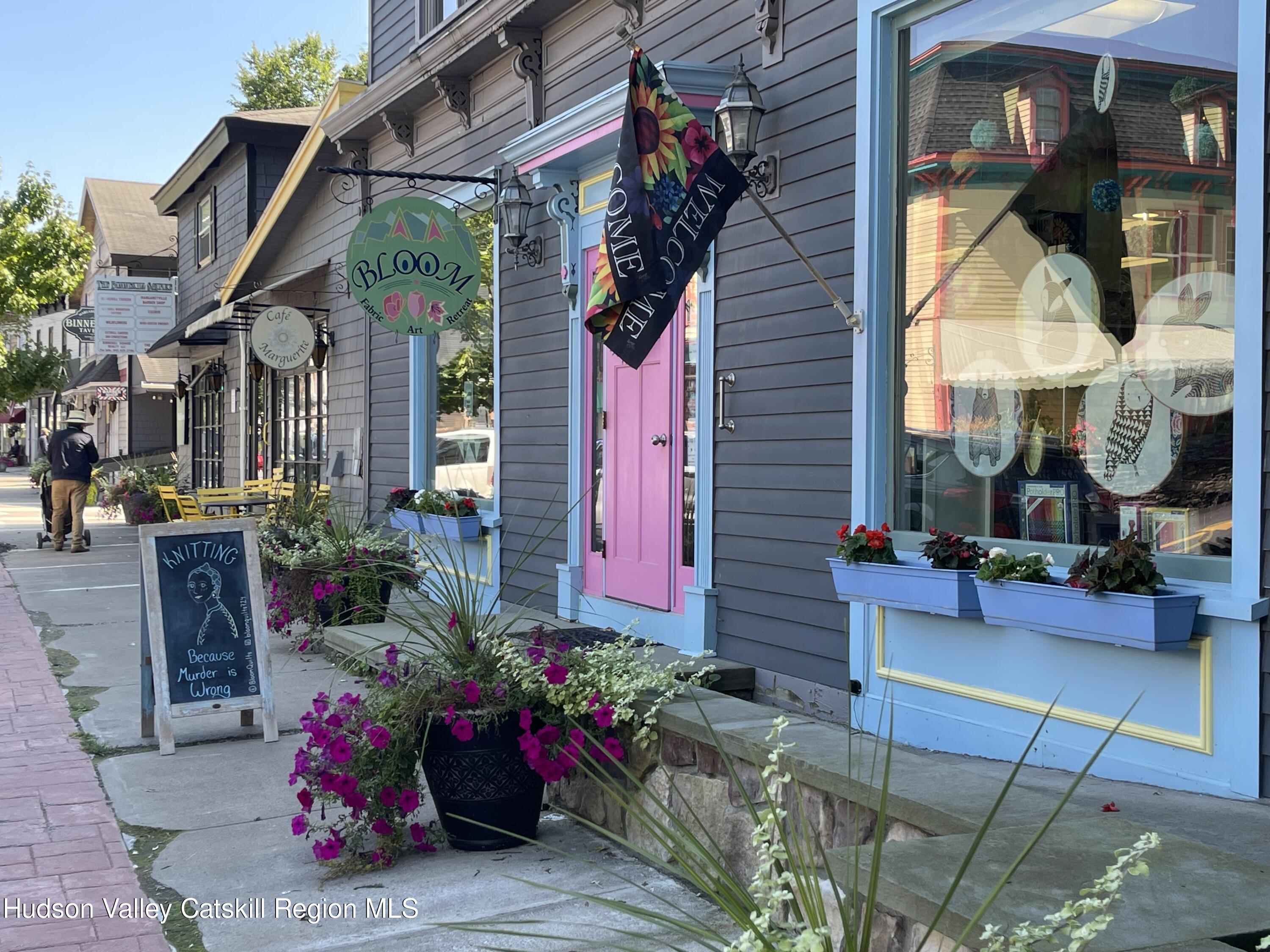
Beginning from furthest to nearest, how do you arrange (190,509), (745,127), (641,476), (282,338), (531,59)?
(190,509), (282,338), (531,59), (641,476), (745,127)

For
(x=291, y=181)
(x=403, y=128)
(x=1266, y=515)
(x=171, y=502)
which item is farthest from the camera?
(x=171, y=502)

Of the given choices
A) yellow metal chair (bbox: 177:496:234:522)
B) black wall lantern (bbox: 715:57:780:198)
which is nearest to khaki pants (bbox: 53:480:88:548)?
yellow metal chair (bbox: 177:496:234:522)

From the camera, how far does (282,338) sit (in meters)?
13.2

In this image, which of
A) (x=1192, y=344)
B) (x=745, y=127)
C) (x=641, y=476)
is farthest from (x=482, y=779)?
(x=745, y=127)

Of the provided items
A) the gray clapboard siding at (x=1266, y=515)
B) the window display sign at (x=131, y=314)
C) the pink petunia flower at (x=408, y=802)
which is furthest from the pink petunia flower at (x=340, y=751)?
the window display sign at (x=131, y=314)

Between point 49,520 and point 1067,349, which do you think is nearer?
point 1067,349

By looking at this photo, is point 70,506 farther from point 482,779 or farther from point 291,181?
point 482,779

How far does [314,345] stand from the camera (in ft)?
44.6

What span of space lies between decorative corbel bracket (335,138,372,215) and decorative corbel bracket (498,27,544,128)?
3801 millimetres

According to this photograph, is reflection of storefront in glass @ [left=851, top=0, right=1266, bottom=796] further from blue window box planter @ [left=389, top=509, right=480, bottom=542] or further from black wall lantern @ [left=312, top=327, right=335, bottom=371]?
black wall lantern @ [left=312, top=327, right=335, bottom=371]

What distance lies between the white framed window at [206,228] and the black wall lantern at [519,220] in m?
13.2

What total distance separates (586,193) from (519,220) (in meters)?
0.71

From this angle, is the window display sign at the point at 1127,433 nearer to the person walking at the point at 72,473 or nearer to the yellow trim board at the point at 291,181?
the yellow trim board at the point at 291,181

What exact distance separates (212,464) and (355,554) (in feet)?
46.0
